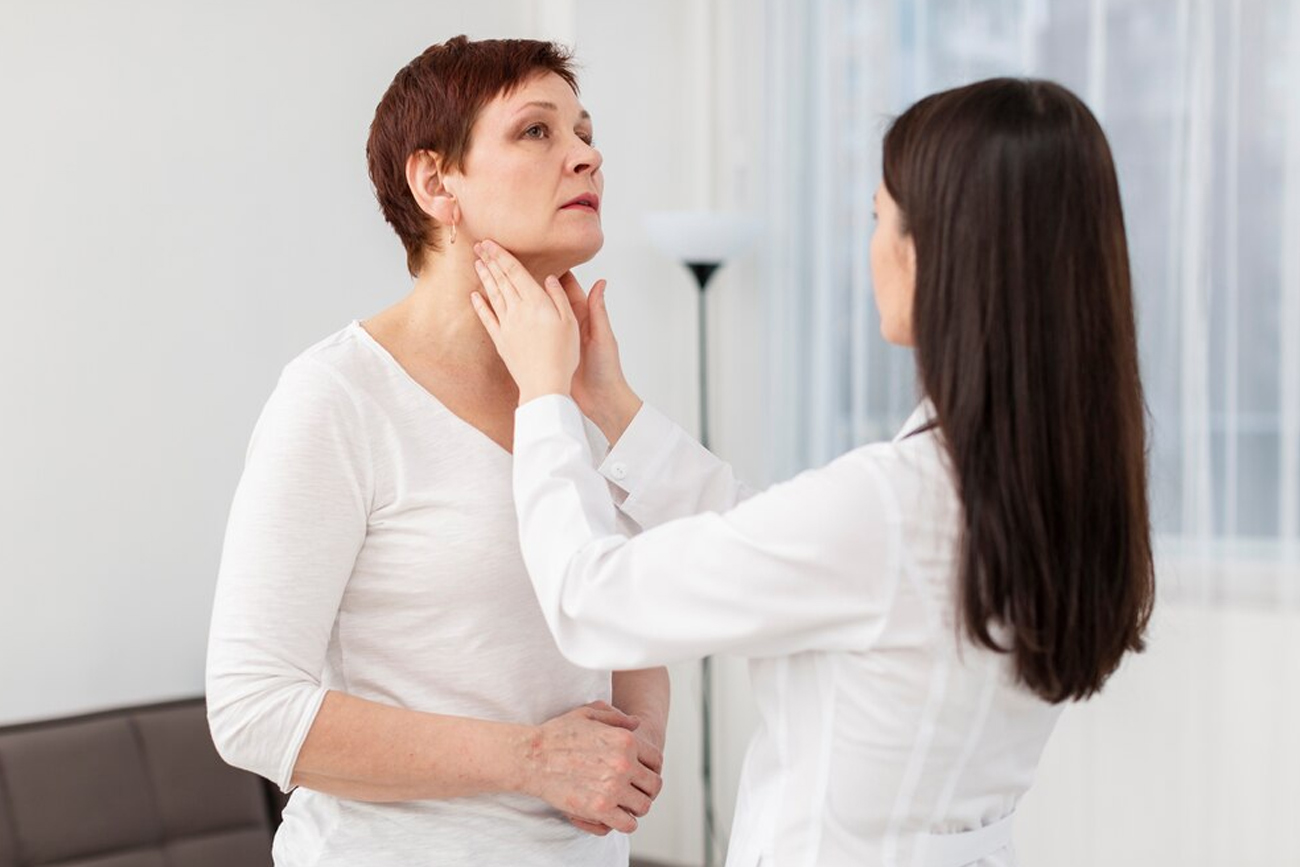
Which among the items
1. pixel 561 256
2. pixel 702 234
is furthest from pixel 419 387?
pixel 702 234

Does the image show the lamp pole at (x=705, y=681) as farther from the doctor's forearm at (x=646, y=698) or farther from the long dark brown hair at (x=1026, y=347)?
the long dark brown hair at (x=1026, y=347)

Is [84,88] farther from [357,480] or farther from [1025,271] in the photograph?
[1025,271]

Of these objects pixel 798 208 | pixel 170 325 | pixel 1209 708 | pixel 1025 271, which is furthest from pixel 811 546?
pixel 798 208

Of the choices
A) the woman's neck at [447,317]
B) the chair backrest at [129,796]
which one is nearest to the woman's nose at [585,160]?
the woman's neck at [447,317]

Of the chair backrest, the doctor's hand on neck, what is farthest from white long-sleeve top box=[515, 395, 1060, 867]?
the chair backrest

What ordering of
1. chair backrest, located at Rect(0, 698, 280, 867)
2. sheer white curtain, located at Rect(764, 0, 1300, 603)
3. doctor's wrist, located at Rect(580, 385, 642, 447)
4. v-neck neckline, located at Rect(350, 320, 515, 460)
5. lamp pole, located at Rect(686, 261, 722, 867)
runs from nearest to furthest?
v-neck neckline, located at Rect(350, 320, 515, 460)
doctor's wrist, located at Rect(580, 385, 642, 447)
chair backrest, located at Rect(0, 698, 280, 867)
sheer white curtain, located at Rect(764, 0, 1300, 603)
lamp pole, located at Rect(686, 261, 722, 867)

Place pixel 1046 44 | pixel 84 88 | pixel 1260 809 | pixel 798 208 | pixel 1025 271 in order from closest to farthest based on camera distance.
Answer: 1. pixel 1025 271
2. pixel 84 88
3. pixel 1260 809
4. pixel 1046 44
5. pixel 798 208

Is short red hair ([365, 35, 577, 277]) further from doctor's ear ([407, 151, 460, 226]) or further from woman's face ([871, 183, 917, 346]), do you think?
woman's face ([871, 183, 917, 346])

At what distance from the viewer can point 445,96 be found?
1.49m

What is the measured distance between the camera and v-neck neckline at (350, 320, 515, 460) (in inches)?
57.6

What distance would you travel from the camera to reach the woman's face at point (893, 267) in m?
1.21

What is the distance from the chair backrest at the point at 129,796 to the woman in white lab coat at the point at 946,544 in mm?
1454

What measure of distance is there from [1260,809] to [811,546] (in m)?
2.30

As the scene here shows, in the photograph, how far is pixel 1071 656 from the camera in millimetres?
1164
